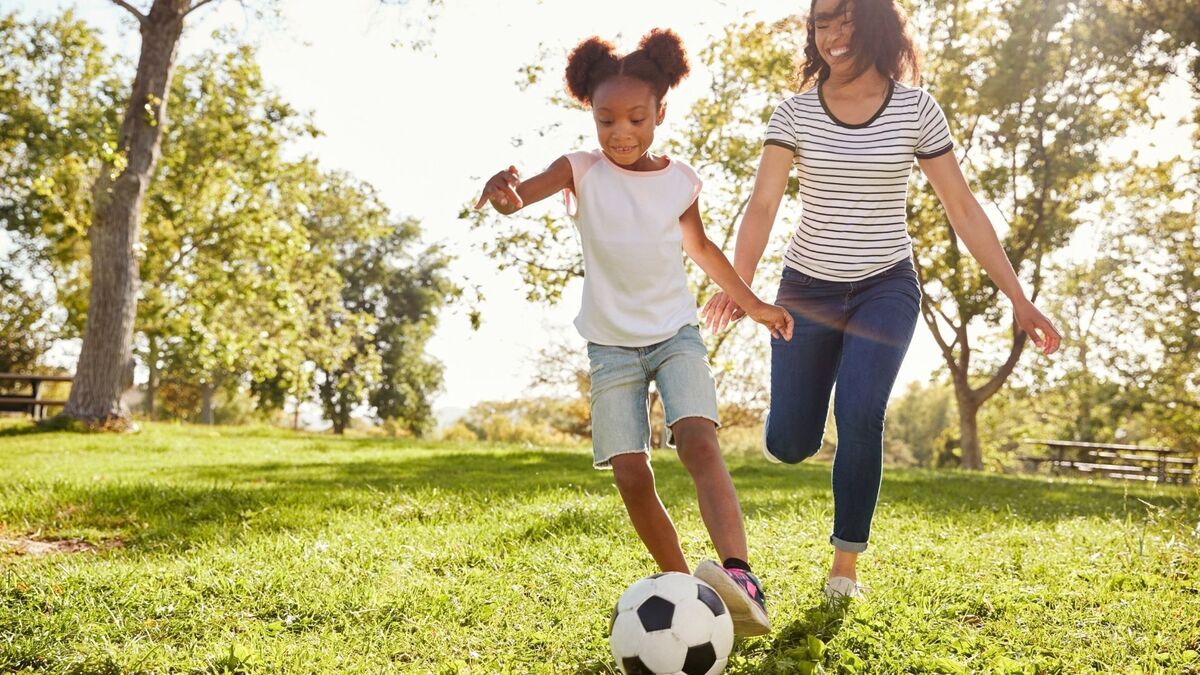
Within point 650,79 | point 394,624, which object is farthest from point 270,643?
point 650,79

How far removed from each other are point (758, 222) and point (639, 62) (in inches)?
37.0

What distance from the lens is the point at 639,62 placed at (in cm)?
345

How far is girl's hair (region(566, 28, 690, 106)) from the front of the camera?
3.45 metres

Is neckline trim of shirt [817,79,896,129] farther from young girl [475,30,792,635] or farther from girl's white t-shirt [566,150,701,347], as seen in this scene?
girl's white t-shirt [566,150,701,347]

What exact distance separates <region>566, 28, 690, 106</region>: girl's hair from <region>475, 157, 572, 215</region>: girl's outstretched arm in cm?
36

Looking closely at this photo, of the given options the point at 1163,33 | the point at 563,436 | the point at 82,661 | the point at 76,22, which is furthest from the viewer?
the point at 563,436

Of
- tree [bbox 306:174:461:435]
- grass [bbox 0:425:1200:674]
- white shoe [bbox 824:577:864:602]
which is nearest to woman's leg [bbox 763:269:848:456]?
white shoe [bbox 824:577:864:602]

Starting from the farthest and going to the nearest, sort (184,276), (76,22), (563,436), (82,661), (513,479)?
(563,436)
(76,22)
(184,276)
(513,479)
(82,661)

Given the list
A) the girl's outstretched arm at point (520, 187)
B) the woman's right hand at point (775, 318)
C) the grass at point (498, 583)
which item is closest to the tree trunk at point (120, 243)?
the grass at point (498, 583)

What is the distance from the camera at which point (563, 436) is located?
3228 cm

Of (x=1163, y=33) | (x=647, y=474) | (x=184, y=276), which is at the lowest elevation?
→ (x=647, y=474)

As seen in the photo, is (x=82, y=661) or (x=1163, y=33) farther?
(x=1163, y=33)

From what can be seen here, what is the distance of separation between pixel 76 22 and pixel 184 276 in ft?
28.3

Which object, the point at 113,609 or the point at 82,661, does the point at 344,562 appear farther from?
the point at 82,661
